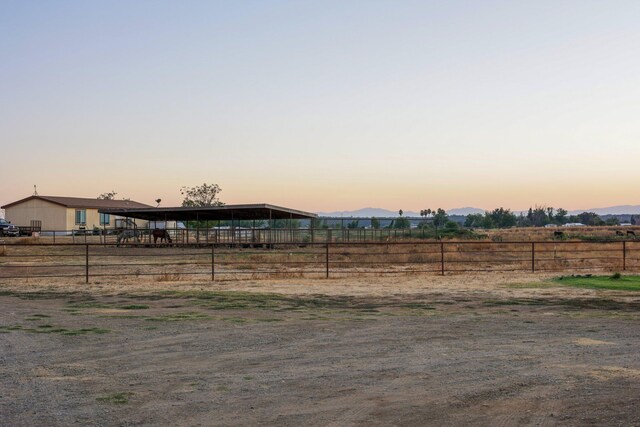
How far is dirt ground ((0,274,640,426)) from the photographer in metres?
7.66

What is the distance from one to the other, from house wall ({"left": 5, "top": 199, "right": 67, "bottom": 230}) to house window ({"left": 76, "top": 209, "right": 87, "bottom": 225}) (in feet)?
6.19

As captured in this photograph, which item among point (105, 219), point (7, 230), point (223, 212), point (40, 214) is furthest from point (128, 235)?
point (40, 214)

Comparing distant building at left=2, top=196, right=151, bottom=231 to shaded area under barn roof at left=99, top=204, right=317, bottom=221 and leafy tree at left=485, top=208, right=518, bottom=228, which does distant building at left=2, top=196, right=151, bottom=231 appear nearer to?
shaded area under barn roof at left=99, top=204, right=317, bottom=221

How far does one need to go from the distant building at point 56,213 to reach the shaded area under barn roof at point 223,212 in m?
21.2

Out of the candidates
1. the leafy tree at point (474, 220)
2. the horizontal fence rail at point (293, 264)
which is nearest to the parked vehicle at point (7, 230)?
the horizontal fence rail at point (293, 264)

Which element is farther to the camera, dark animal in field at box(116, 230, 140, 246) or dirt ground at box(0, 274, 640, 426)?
dark animal in field at box(116, 230, 140, 246)

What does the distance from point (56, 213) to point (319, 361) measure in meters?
80.4

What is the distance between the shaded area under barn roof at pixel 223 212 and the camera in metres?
53.2

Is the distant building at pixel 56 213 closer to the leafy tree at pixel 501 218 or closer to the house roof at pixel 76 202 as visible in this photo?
the house roof at pixel 76 202

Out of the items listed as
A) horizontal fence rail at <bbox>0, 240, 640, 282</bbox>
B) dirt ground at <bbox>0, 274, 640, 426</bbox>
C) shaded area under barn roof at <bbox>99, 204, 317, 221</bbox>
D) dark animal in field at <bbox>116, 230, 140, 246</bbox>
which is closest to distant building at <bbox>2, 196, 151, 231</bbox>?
shaded area under barn roof at <bbox>99, 204, 317, 221</bbox>

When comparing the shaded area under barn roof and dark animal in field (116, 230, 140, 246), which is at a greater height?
the shaded area under barn roof

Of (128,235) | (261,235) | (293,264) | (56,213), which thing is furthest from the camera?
(56,213)

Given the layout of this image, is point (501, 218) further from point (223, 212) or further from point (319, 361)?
point (319, 361)

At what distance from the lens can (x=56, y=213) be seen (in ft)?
278
